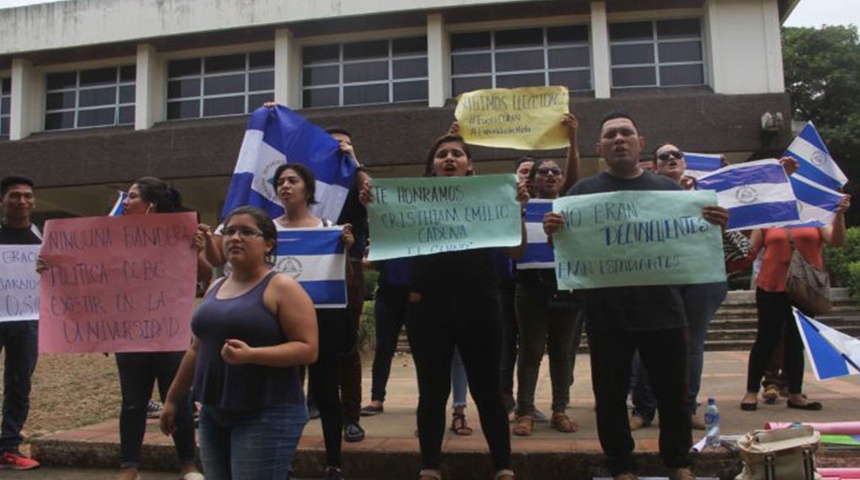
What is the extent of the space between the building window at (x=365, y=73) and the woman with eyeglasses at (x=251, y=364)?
1409 centimetres

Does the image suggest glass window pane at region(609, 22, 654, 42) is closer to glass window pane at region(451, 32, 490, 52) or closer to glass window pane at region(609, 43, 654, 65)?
glass window pane at region(609, 43, 654, 65)

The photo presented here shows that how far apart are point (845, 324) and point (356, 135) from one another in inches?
425

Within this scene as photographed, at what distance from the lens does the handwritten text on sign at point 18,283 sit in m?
4.70

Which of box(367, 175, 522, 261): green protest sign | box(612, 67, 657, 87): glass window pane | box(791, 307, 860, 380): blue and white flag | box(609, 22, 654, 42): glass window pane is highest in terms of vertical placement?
box(609, 22, 654, 42): glass window pane

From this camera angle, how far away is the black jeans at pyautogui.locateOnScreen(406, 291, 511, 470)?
355 cm

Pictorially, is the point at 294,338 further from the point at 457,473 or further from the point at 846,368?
the point at 846,368

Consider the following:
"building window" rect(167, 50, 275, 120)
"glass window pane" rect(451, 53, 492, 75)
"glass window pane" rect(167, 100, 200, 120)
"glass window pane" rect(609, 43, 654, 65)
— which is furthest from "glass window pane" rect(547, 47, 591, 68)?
"glass window pane" rect(167, 100, 200, 120)

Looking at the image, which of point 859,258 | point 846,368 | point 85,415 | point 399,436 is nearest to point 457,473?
point 399,436

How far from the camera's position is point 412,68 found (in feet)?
54.6

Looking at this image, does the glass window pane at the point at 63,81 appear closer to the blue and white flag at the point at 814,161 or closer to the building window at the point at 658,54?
the building window at the point at 658,54

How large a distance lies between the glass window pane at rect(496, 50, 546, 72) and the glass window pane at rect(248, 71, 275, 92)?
5.82 m

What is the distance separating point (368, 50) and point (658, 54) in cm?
698

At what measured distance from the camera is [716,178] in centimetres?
487

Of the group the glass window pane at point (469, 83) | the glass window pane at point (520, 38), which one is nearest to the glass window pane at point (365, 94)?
the glass window pane at point (469, 83)
